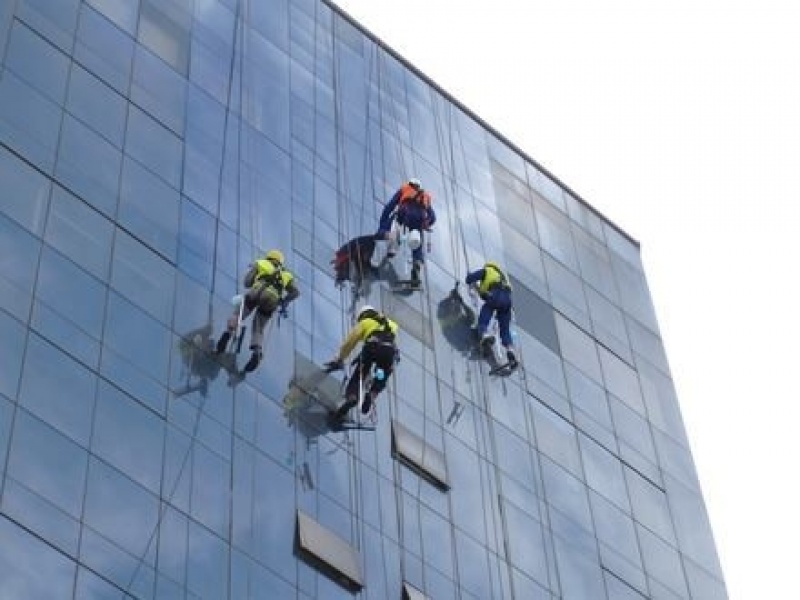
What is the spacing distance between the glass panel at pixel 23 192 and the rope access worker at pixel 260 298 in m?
4.00

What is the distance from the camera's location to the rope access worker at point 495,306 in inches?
1700

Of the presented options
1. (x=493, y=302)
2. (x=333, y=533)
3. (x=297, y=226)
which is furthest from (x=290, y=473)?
(x=493, y=302)

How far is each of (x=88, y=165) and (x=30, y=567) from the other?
30.2 feet

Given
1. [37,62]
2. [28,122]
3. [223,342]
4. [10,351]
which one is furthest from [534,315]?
[10,351]

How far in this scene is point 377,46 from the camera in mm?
49312

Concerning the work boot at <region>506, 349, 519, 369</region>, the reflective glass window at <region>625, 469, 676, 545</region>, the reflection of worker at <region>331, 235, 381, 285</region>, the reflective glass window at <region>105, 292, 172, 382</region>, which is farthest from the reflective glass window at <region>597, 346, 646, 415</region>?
the reflective glass window at <region>105, 292, 172, 382</region>

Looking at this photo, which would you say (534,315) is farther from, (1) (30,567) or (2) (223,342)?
(1) (30,567)

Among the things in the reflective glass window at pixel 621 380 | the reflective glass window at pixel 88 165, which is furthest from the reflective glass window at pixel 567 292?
the reflective glass window at pixel 88 165

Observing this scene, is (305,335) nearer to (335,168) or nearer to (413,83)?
(335,168)

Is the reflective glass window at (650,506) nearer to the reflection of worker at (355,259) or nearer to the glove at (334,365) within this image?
the reflection of worker at (355,259)

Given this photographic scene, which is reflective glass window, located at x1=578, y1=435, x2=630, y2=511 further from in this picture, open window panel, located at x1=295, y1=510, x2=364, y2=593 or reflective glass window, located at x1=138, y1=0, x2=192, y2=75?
reflective glass window, located at x1=138, y1=0, x2=192, y2=75

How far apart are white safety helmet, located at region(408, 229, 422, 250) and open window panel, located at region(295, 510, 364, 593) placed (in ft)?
32.3

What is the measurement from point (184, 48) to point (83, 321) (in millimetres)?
10225

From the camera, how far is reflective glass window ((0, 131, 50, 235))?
31672 millimetres
